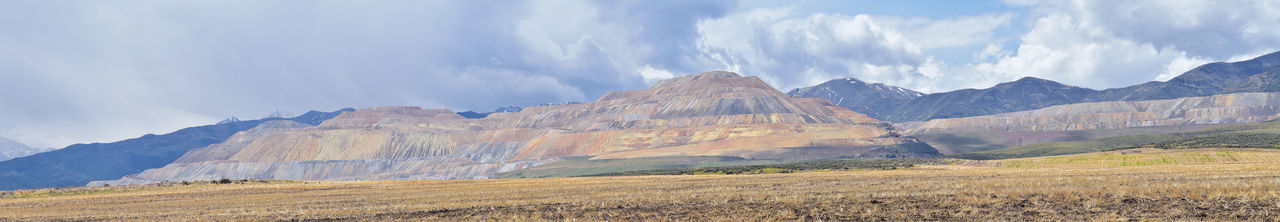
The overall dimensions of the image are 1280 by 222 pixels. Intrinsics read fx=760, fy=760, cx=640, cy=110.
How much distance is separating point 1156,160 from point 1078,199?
90273mm

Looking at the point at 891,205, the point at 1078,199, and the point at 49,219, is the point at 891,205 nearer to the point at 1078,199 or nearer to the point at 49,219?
the point at 1078,199

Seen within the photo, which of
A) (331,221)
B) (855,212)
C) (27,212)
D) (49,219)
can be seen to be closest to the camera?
(855,212)

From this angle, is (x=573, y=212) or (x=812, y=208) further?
(x=573, y=212)

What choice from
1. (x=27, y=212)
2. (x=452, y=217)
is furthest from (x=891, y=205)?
(x=27, y=212)

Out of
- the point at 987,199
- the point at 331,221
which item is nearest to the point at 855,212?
the point at 987,199

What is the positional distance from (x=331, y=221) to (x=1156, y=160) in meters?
107

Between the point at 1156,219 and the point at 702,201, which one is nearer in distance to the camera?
the point at 1156,219

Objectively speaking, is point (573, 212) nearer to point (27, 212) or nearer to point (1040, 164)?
point (27, 212)

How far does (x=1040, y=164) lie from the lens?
11075 centimetres

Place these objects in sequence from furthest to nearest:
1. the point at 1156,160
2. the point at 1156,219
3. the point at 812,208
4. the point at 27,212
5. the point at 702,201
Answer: the point at 1156,160 < the point at 27,212 < the point at 702,201 < the point at 812,208 < the point at 1156,219

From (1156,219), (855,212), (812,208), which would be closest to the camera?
(1156,219)

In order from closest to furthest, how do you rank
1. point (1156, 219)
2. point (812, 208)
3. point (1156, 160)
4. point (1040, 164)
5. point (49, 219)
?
point (1156, 219)
point (812, 208)
point (49, 219)
point (1156, 160)
point (1040, 164)

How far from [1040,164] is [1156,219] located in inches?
3909

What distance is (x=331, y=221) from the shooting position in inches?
1214
